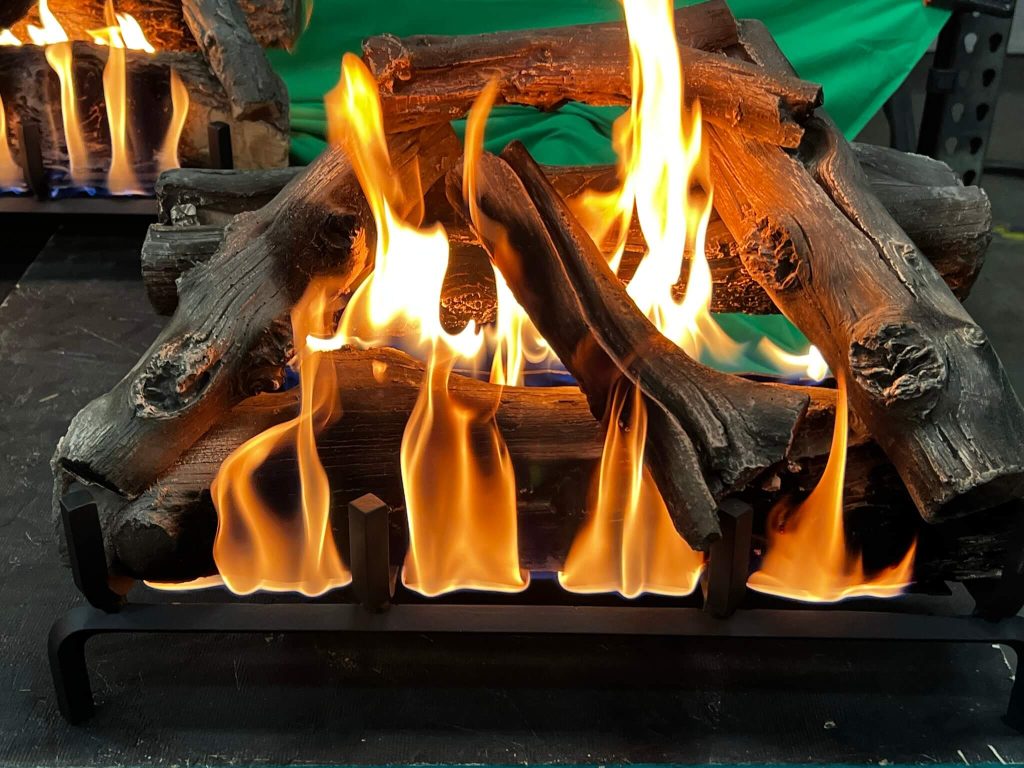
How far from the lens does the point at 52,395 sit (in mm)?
2211

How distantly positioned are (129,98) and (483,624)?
6.41 ft

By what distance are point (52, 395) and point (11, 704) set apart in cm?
90

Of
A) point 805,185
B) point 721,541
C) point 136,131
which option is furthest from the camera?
point 136,131

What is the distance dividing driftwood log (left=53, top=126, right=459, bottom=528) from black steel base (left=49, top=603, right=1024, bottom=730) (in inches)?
6.9

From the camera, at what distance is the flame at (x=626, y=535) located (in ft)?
4.55

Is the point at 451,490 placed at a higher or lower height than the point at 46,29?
lower

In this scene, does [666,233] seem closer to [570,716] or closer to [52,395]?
[570,716]

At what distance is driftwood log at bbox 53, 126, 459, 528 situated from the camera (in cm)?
135

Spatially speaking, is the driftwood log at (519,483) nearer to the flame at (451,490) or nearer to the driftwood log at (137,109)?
the flame at (451,490)

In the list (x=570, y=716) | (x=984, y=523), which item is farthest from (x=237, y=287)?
(x=984, y=523)

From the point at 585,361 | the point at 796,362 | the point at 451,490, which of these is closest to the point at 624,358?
the point at 585,361

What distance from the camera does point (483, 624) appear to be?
140 centimetres

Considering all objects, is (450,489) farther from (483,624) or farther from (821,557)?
(821,557)

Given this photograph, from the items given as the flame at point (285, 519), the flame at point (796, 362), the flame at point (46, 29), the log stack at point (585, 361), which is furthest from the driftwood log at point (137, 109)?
the flame at point (285, 519)
